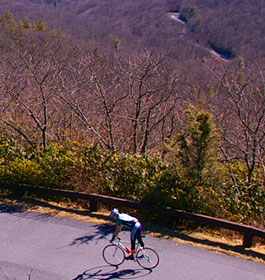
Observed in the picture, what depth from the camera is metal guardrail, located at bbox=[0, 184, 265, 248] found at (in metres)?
8.62

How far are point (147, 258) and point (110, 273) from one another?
2.37 feet

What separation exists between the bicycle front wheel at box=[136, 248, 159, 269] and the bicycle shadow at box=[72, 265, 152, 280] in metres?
0.13

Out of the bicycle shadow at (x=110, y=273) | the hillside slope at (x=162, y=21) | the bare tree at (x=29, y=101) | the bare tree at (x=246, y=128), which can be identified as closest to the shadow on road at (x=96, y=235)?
the bicycle shadow at (x=110, y=273)

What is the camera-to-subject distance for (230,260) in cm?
813

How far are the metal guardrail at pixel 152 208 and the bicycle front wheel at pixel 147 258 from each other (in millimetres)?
1709

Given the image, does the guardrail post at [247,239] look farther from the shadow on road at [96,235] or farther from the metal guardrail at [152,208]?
the shadow on road at [96,235]

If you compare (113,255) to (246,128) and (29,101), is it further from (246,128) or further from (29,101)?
(29,101)

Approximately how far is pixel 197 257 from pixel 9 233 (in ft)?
13.2

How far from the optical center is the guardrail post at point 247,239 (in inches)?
339

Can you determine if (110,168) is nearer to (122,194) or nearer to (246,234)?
(122,194)

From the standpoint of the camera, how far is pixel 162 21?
310ft

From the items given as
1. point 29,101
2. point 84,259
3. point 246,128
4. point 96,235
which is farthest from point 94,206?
point 29,101

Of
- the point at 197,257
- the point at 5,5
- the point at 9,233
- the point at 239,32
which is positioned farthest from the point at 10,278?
the point at 5,5

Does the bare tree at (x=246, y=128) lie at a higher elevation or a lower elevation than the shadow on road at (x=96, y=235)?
higher
